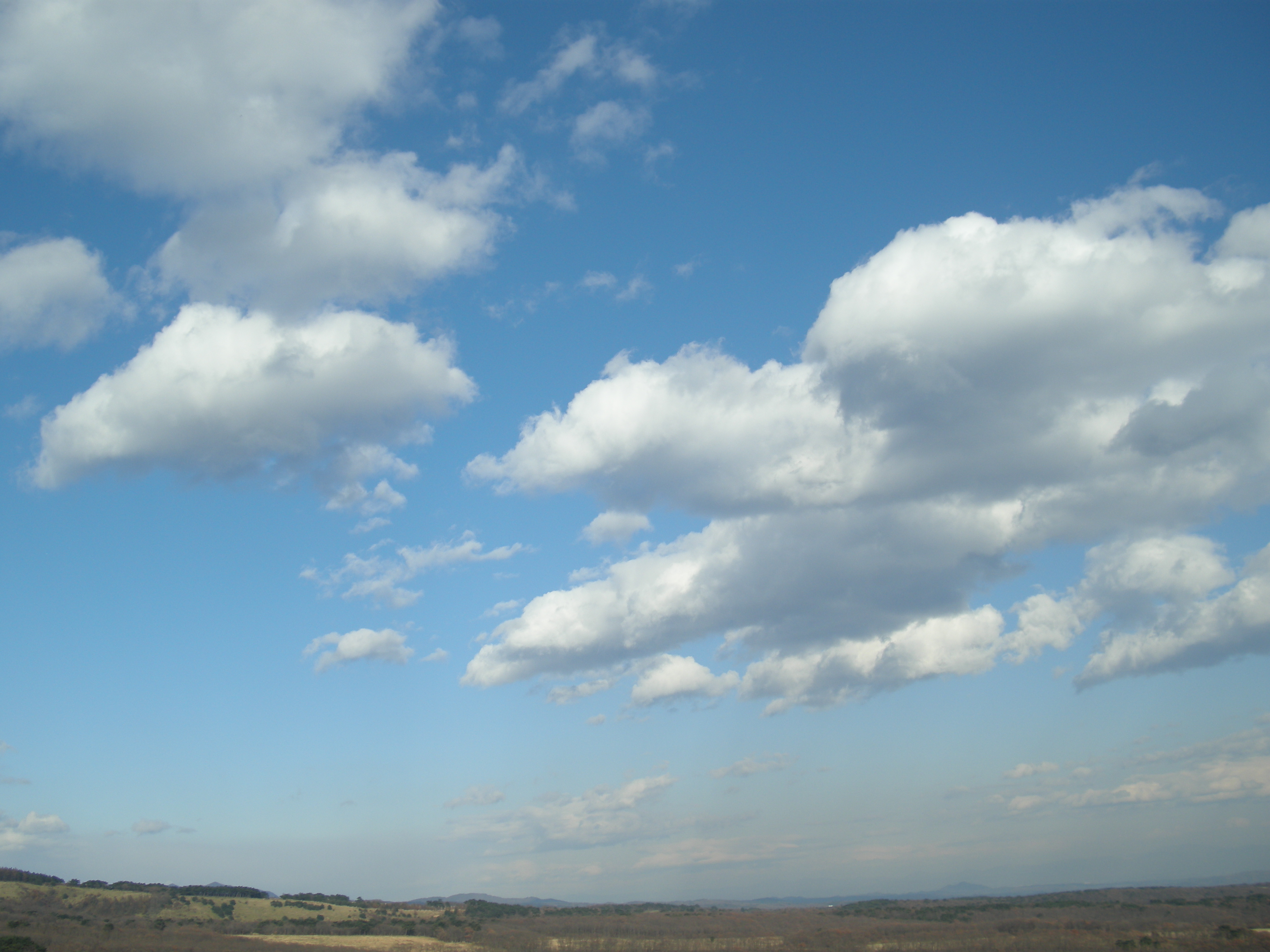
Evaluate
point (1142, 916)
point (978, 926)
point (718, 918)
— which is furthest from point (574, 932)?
point (1142, 916)

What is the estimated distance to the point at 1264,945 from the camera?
323ft

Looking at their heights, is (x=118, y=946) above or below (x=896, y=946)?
above

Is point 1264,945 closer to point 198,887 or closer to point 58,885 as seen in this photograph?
point 58,885

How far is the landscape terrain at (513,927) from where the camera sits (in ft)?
325

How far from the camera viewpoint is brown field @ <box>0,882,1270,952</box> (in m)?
99.0

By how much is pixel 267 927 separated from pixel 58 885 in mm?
50469

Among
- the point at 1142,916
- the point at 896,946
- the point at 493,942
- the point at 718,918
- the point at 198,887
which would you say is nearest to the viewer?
the point at 896,946

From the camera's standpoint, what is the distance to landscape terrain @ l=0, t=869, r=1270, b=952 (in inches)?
3905

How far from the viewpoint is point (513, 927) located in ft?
474

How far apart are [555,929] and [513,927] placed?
7320mm

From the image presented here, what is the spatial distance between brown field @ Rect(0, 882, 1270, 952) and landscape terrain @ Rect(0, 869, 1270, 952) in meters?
0.48

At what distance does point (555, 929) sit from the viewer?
145 m

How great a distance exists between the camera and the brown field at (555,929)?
325 feet

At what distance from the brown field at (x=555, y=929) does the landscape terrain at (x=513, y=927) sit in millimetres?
484
